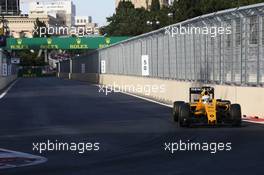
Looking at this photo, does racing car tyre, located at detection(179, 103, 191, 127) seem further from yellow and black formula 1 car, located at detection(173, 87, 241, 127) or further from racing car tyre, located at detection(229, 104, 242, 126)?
racing car tyre, located at detection(229, 104, 242, 126)

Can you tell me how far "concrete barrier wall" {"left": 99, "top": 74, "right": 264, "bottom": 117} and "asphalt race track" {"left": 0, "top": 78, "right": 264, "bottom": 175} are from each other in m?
2.13

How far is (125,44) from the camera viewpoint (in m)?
52.2

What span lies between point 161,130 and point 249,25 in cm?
613

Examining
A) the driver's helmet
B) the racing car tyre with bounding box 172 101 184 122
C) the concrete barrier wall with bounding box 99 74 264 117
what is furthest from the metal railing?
the driver's helmet

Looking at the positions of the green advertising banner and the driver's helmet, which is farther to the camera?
the green advertising banner

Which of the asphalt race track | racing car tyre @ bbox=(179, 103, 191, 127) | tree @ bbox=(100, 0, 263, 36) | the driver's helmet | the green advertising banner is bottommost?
the asphalt race track

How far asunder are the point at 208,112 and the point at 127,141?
381 cm

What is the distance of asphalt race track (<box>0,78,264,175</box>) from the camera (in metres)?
11.5

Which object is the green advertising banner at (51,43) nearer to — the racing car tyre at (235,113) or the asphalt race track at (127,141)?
the asphalt race track at (127,141)

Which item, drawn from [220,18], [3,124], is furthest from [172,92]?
[3,124]

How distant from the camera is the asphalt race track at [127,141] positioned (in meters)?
11.5

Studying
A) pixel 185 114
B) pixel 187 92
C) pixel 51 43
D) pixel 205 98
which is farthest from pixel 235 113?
pixel 51 43

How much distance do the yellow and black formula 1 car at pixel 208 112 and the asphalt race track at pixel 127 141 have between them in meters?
0.39

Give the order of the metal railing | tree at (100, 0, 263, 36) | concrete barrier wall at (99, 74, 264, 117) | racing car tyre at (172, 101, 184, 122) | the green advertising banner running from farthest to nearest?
the green advertising banner < tree at (100, 0, 263, 36) < the metal railing < concrete barrier wall at (99, 74, 264, 117) < racing car tyre at (172, 101, 184, 122)
